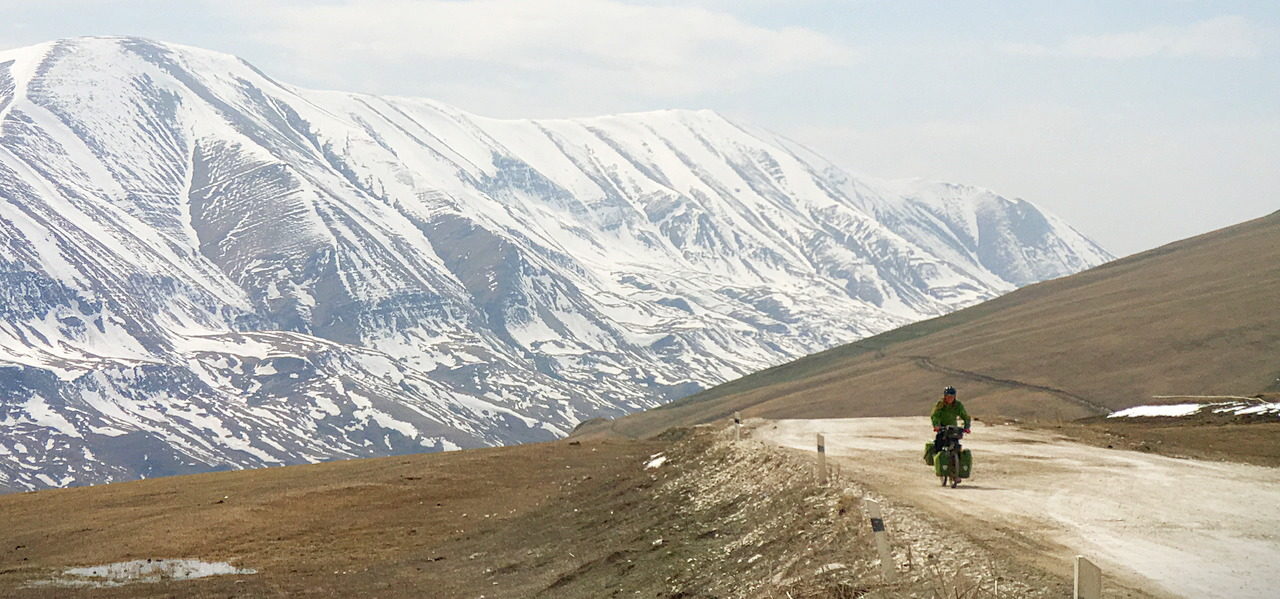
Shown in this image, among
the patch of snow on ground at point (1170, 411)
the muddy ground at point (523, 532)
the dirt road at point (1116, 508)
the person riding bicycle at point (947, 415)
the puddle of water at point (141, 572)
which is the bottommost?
the puddle of water at point (141, 572)

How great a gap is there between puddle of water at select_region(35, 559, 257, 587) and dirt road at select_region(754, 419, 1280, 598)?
1610cm

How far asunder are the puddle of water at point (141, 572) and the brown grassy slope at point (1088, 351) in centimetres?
8528

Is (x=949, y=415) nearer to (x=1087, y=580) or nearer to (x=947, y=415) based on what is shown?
(x=947, y=415)

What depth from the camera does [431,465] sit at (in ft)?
175

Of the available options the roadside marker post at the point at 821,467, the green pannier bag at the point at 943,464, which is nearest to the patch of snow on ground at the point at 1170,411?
the green pannier bag at the point at 943,464

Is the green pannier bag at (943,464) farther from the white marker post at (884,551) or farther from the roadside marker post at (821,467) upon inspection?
the white marker post at (884,551)

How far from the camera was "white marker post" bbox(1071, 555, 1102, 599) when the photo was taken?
13.9m

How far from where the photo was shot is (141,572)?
33031 millimetres

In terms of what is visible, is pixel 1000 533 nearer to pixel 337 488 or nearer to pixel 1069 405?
pixel 337 488

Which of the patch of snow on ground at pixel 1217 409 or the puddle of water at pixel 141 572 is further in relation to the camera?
the patch of snow on ground at pixel 1217 409

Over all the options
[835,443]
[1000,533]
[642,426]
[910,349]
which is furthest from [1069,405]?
[1000,533]

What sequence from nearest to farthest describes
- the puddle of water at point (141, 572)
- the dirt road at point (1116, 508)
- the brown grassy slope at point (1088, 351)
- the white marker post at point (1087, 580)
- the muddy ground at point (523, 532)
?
1. the white marker post at point (1087, 580)
2. the dirt road at point (1116, 508)
3. the muddy ground at point (523, 532)
4. the puddle of water at point (141, 572)
5. the brown grassy slope at point (1088, 351)

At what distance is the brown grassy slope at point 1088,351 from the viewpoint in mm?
121500

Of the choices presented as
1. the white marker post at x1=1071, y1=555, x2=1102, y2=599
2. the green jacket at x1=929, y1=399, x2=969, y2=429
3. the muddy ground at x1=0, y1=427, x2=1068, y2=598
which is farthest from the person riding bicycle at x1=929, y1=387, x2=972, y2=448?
the white marker post at x1=1071, y1=555, x2=1102, y2=599
